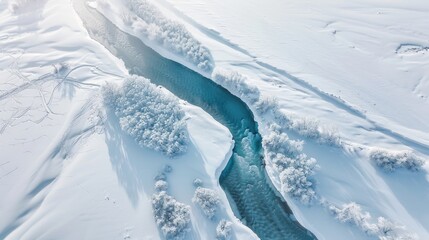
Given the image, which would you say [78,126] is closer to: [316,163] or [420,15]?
[316,163]

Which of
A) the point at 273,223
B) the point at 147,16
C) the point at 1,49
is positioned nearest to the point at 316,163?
the point at 273,223

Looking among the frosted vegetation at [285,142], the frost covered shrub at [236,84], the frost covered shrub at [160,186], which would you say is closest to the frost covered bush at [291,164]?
the frosted vegetation at [285,142]

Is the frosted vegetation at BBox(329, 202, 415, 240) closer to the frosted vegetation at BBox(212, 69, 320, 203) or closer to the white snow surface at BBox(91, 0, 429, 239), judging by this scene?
the white snow surface at BBox(91, 0, 429, 239)

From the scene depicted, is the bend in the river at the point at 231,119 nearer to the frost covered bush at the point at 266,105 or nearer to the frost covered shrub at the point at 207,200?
the frost covered bush at the point at 266,105

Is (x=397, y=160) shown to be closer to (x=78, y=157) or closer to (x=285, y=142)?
(x=285, y=142)

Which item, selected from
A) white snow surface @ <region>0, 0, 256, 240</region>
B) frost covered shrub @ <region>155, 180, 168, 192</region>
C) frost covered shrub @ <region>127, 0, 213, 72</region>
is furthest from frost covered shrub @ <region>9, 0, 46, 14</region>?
frost covered shrub @ <region>155, 180, 168, 192</region>

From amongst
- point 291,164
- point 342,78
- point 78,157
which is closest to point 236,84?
point 291,164
